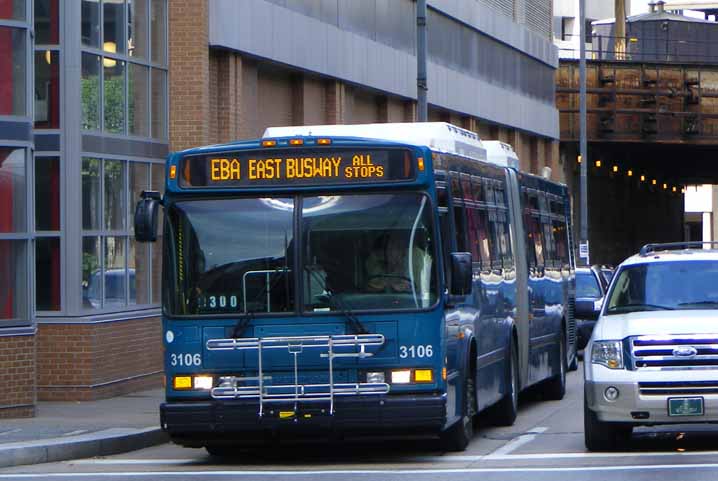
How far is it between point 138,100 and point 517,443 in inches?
385

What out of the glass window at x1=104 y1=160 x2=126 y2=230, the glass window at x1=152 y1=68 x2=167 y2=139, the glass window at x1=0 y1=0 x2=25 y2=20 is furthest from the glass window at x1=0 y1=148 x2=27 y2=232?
the glass window at x1=152 y1=68 x2=167 y2=139

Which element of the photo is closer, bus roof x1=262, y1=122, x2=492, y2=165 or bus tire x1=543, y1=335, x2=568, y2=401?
bus roof x1=262, y1=122, x2=492, y2=165

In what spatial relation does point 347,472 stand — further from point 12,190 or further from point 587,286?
point 587,286

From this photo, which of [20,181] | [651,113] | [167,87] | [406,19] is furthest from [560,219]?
[651,113]

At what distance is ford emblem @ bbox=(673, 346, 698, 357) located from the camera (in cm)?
1338

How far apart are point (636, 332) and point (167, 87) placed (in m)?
12.0

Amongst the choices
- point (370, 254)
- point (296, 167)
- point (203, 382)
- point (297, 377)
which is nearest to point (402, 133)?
point (296, 167)

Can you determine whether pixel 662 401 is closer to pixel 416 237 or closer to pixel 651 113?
pixel 416 237

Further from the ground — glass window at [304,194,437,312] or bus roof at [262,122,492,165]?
bus roof at [262,122,492,165]

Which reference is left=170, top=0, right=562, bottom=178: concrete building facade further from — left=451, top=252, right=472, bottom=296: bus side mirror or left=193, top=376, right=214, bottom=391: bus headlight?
left=451, top=252, right=472, bottom=296: bus side mirror

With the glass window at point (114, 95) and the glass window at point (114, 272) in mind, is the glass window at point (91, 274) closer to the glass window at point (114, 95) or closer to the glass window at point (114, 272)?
the glass window at point (114, 272)

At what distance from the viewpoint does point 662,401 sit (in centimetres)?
1333

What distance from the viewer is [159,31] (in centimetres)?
2355

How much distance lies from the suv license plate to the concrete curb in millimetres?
5734
